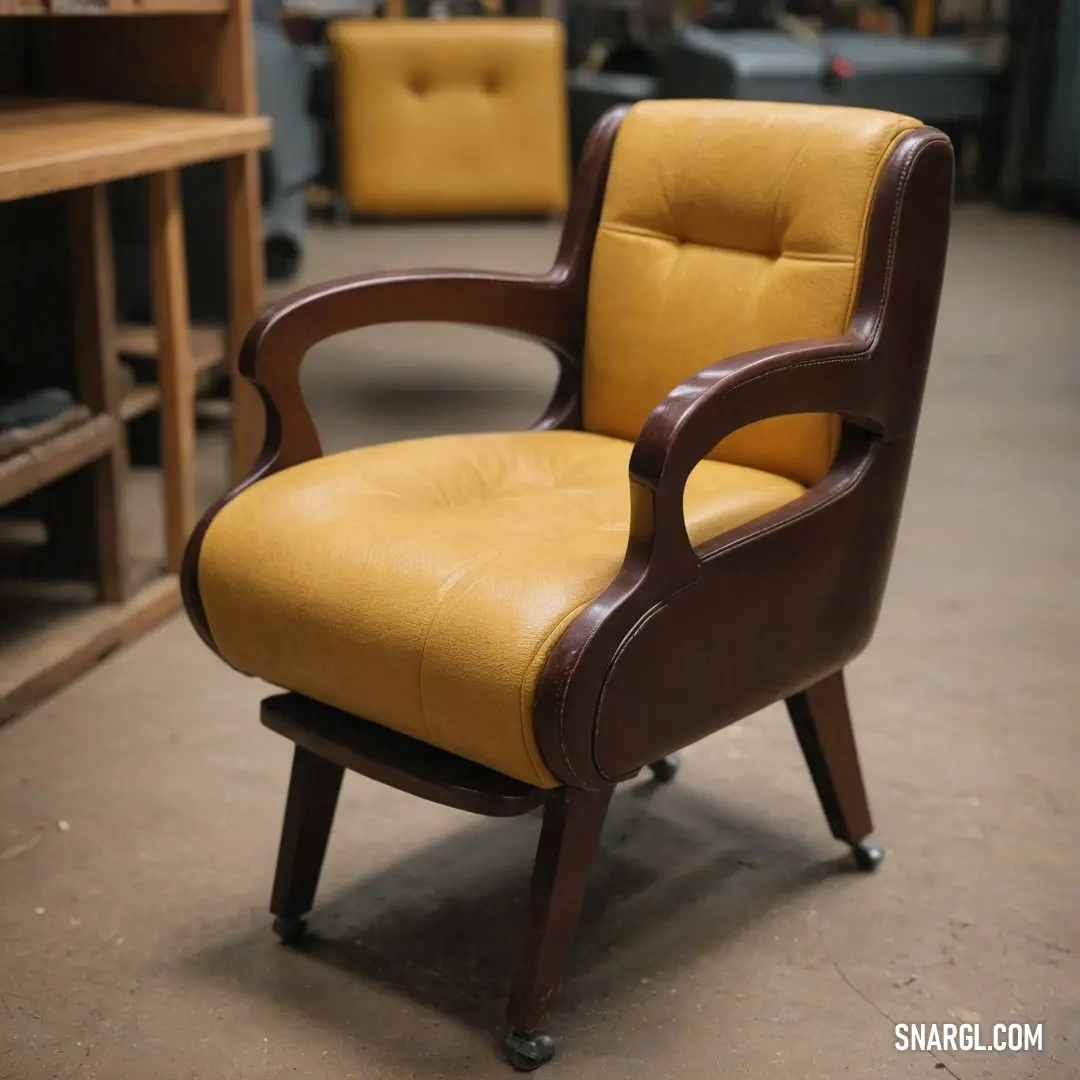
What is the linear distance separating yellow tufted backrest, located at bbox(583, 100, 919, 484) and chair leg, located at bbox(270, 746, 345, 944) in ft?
1.64

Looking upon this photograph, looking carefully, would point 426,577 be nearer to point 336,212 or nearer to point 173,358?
point 173,358

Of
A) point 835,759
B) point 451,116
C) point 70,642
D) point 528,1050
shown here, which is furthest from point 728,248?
point 451,116

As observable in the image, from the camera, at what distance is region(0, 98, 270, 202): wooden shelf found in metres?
1.70

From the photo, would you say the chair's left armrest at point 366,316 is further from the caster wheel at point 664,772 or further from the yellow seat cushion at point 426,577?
the caster wheel at point 664,772

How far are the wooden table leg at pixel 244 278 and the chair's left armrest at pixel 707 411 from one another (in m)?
1.16

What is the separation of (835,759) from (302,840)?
1.83 ft

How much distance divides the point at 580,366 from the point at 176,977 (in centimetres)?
77

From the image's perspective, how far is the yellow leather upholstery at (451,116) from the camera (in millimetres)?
3051

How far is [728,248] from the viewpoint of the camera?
5.08 feet

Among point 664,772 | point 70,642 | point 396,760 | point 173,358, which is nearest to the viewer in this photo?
point 396,760

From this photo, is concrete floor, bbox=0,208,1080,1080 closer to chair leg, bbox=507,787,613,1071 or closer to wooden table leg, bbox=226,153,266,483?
chair leg, bbox=507,787,613,1071

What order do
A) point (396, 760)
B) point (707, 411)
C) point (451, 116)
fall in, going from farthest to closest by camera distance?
point (451, 116)
point (396, 760)
point (707, 411)

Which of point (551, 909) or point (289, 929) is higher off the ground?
point (551, 909)

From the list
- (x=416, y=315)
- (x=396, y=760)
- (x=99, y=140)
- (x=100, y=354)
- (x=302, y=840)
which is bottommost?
(x=302, y=840)
